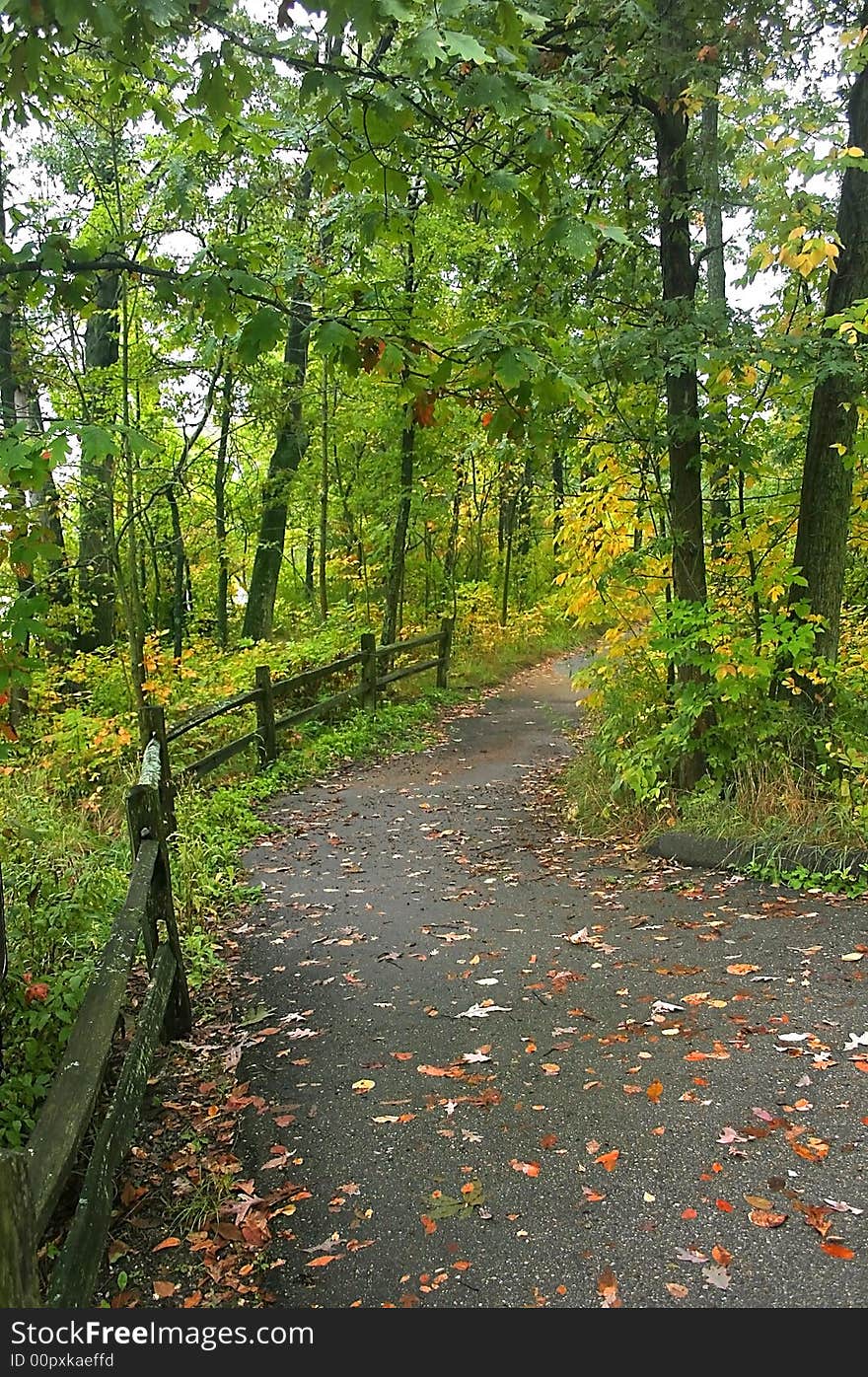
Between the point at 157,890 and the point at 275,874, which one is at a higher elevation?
the point at 157,890

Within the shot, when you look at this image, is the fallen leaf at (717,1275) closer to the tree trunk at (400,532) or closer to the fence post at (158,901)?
the fence post at (158,901)

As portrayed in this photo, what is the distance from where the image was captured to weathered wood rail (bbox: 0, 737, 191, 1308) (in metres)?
1.77

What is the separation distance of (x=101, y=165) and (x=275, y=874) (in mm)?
6701

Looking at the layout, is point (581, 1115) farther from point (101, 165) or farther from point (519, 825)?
point (101, 165)

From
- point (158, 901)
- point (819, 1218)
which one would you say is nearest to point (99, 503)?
point (158, 901)

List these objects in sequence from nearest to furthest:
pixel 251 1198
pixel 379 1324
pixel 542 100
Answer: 1. pixel 379 1324
2. pixel 542 100
3. pixel 251 1198

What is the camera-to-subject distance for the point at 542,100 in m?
3.03

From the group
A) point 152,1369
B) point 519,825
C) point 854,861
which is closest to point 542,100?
point 152,1369

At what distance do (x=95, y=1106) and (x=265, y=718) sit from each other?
7.93 meters

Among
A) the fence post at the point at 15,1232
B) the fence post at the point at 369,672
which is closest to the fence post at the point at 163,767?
the fence post at the point at 15,1232

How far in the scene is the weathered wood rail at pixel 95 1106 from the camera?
177 centimetres

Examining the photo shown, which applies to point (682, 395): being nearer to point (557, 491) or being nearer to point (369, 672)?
point (369, 672)

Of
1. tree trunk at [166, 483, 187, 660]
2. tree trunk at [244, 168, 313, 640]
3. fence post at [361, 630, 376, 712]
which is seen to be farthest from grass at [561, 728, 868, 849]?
tree trunk at [166, 483, 187, 660]

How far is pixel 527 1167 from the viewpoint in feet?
11.5
